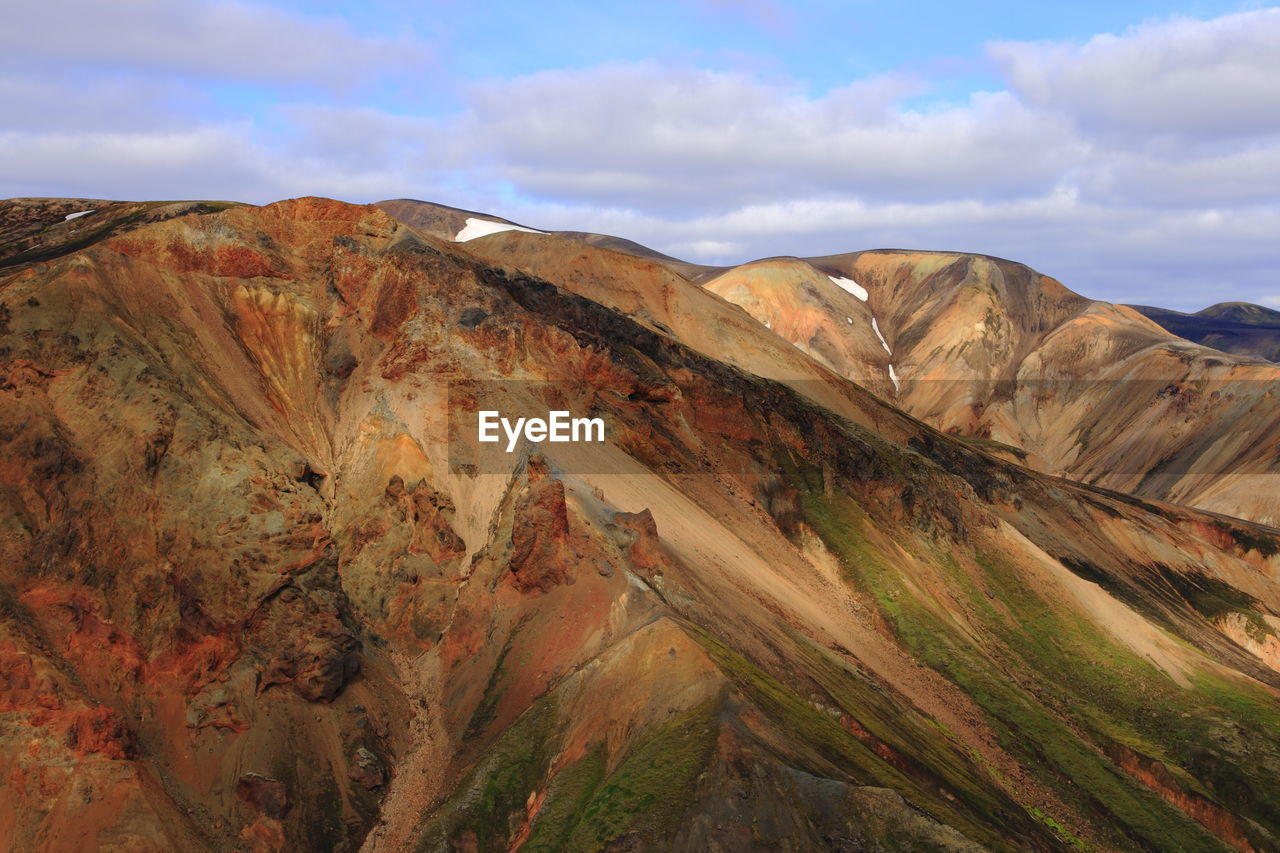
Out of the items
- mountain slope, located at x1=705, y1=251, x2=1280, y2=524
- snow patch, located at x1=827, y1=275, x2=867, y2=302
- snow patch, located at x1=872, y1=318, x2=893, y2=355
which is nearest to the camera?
mountain slope, located at x1=705, y1=251, x2=1280, y2=524

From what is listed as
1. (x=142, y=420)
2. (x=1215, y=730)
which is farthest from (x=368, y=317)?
(x=1215, y=730)

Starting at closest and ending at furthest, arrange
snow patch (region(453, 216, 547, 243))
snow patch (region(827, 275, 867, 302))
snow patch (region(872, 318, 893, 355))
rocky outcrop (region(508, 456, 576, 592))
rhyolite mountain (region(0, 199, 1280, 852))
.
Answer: rhyolite mountain (region(0, 199, 1280, 852)) → rocky outcrop (region(508, 456, 576, 592)) → snow patch (region(872, 318, 893, 355)) → snow patch (region(453, 216, 547, 243)) → snow patch (region(827, 275, 867, 302))

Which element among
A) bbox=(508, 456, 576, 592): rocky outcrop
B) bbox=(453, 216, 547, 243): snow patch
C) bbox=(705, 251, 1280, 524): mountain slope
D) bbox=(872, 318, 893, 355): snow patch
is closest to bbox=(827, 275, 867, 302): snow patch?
bbox=(705, 251, 1280, 524): mountain slope

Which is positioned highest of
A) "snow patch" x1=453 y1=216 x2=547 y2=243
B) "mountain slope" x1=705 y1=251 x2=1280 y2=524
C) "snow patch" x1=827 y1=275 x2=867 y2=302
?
"snow patch" x1=453 y1=216 x2=547 y2=243

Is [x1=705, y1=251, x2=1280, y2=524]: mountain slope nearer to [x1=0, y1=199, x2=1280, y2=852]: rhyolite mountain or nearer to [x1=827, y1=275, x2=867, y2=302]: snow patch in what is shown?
[x1=827, y1=275, x2=867, y2=302]: snow patch

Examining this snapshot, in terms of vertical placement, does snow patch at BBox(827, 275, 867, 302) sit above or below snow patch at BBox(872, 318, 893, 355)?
above

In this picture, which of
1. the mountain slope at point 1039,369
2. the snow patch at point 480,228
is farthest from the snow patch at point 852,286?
the snow patch at point 480,228

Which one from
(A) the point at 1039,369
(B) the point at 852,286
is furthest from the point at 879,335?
(A) the point at 1039,369

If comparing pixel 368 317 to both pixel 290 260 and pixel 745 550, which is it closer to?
pixel 290 260
